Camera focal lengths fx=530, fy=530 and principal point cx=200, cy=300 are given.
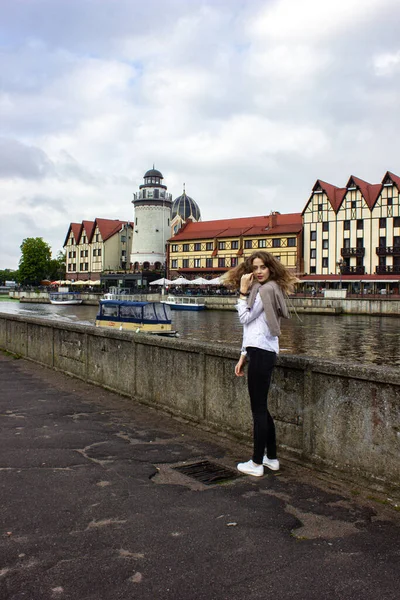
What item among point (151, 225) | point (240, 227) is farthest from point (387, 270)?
point (151, 225)

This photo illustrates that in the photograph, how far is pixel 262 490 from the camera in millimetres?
4984

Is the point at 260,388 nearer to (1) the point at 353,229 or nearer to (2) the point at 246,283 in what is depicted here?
(2) the point at 246,283

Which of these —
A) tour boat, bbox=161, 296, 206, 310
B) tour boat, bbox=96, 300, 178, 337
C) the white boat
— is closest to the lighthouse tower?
the white boat

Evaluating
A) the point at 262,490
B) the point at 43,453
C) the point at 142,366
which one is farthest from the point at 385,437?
the point at 142,366

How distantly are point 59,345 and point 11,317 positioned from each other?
460cm

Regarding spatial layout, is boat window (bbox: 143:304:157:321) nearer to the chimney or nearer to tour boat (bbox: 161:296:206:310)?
tour boat (bbox: 161:296:206:310)

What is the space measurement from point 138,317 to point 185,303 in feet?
130

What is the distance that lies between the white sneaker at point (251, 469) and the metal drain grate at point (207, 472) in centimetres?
9

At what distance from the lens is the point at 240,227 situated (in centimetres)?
9450

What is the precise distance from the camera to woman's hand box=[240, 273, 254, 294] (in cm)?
517

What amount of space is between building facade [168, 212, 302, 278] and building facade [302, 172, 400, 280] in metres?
3.13

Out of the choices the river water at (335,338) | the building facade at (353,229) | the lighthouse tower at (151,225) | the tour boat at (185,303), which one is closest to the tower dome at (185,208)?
the lighthouse tower at (151,225)

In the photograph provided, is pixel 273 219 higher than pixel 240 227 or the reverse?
higher

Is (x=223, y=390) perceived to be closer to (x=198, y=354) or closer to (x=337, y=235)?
(x=198, y=354)
